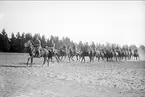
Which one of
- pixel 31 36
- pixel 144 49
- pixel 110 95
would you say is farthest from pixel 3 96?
pixel 144 49

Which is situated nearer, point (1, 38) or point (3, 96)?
point (3, 96)

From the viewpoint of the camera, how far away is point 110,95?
7.36 metres

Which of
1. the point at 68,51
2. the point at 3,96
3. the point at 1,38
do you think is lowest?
the point at 3,96

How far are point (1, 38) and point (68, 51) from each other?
33269mm

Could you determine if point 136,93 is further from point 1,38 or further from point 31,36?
point 31,36

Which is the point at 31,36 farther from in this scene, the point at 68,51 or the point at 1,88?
the point at 1,88

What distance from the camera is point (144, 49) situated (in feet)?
268

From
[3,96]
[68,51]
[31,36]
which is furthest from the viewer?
[31,36]

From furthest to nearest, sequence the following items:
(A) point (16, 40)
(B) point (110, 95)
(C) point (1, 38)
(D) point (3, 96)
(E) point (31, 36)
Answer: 1. (E) point (31, 36)
2. (A) point (16, 40)
3. (C) point (1, 38)
4. (B) point (110, 95)
5. (D) point (3, 96)

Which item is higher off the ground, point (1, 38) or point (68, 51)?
point (1, 38)

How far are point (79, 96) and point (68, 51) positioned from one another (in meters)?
24.4

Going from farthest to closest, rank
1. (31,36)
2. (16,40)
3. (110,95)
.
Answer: (31,36)
(16,40)
(110,95)

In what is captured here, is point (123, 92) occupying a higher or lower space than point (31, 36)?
lower

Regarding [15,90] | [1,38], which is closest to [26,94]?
[15,90]
